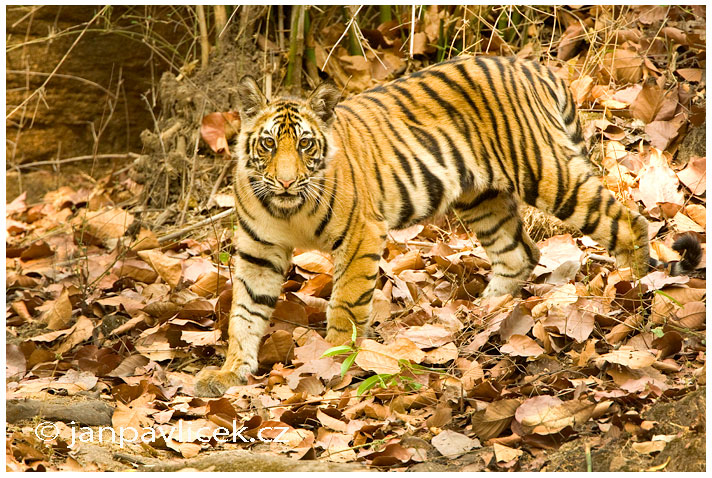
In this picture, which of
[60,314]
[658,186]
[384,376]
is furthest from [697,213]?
[60,314]

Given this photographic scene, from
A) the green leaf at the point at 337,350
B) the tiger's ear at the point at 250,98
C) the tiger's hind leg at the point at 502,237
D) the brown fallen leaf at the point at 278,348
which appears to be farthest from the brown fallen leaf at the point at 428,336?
the tiger's ear at the point at 250,98

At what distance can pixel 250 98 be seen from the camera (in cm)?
480

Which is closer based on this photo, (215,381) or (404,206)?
(215,381)

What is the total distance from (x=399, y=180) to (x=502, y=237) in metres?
0.90

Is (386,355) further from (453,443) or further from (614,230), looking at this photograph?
(614,230)

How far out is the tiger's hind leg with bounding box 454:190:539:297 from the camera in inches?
219

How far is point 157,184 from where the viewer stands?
7.52m

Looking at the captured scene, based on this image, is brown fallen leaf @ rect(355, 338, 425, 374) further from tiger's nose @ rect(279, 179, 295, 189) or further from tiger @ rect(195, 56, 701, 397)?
tiger's nose @ rect(279, 179, 295, 189)

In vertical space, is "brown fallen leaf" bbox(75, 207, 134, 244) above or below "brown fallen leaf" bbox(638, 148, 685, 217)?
below

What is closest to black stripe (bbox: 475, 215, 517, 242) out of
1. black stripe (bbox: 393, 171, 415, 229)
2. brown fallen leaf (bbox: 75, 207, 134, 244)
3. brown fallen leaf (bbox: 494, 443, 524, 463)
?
black stripe (bbox: 393, 171, 415, 229)

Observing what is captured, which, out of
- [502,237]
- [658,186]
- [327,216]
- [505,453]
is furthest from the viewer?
[658,186]

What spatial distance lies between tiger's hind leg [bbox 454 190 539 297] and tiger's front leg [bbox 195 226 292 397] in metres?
1.46

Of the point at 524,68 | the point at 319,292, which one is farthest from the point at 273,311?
the point at 524,68

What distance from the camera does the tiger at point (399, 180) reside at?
4.70 meters
